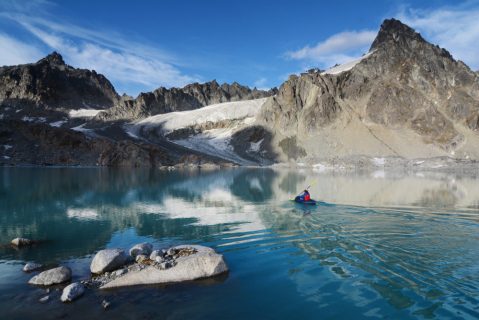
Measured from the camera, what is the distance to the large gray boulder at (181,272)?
568 inches

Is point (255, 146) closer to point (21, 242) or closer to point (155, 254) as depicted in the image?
point (21, 242)

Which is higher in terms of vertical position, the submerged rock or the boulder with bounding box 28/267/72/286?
the boulder with bounding box 28/267/72/286

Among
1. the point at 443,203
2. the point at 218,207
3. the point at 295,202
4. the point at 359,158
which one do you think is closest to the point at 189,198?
the point at 218,207

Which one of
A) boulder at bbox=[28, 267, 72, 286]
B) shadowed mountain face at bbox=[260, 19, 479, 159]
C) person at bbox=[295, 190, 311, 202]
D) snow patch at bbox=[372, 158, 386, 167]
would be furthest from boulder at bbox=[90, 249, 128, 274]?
shadowed mountain face at bbox=[260, 19, 479, 159]

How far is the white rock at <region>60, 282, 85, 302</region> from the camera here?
42.0ft

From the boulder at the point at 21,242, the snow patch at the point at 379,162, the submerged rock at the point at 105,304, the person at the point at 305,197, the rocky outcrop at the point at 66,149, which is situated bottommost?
the submerged rock at the point at 105,304

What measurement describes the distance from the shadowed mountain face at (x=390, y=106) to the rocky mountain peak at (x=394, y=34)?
0.49 meters

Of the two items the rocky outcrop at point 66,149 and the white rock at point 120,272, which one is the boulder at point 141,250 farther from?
the rocky outcrop at point 66,149

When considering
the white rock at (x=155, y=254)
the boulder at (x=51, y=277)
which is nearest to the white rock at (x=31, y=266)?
the boulder at (x=51, y=277)

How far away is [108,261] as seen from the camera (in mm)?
15750

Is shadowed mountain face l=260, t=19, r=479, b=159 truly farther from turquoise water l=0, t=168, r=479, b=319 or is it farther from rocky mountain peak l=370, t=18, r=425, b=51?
turquoise water l=0, t=168, r=479, b=319

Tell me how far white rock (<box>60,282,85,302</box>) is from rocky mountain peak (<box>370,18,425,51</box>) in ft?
637

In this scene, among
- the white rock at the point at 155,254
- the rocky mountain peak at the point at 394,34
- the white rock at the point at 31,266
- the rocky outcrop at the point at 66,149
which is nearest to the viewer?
the white rock at the point at 31,266

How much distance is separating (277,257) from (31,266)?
10718mm
